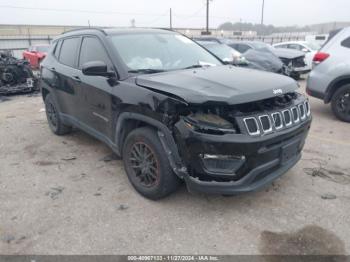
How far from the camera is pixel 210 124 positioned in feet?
9.05

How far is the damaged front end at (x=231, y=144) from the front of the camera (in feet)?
8.89

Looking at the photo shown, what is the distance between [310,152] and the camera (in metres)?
4.66

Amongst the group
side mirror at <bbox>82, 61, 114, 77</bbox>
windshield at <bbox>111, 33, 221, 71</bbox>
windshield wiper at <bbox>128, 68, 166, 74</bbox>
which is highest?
windshield at <bbox>111, 33, 221, 71</bbox>

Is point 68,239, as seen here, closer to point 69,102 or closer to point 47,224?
point 47,224

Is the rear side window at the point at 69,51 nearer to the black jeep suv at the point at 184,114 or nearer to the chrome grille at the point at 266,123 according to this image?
the black jeep suv at the point at 184,114

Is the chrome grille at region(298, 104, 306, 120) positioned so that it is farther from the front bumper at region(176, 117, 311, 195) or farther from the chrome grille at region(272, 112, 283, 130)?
the chrome grille at region(272, 112, 283, 130)

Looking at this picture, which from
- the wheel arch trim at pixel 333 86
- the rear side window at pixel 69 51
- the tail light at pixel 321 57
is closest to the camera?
the rear side window at pixel 69 51

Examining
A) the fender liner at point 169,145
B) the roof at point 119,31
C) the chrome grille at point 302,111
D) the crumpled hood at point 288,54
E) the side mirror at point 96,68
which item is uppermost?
the roof at point 119,31

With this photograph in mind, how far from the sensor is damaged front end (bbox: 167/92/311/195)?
271 cm

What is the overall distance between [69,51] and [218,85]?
2.86 meters

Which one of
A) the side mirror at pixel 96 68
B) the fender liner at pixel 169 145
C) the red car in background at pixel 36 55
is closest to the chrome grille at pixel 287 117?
the fender liner at pixel 169 145

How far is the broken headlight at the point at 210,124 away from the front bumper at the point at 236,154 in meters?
0.05

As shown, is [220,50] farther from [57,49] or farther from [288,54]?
[57,49]

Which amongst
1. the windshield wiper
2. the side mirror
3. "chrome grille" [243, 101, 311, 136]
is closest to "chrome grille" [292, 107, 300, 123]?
"chrome grille" [243, 101, 311, 136]
